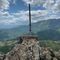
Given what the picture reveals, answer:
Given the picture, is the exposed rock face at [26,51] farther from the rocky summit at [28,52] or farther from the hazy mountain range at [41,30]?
the hazy mountain range at [41,30]

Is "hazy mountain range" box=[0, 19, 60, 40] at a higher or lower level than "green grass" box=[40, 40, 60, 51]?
higher

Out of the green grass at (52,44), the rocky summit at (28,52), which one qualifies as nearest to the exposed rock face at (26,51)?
the rocky summit at (28,52)

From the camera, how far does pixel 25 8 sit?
26.2m

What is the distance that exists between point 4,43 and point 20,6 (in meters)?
3.24

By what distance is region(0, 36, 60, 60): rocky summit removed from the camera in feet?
66.4

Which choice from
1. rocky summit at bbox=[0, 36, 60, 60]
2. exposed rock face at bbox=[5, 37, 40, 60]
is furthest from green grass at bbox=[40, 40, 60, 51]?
exposed rock face at bbox=[5, 37, 40, 60]

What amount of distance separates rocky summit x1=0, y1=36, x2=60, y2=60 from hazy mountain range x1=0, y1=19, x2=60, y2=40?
17.0ft

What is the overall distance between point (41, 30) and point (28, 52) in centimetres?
578

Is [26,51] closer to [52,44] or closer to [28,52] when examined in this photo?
[28,52]

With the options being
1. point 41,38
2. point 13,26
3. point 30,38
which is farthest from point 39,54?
point 13,26

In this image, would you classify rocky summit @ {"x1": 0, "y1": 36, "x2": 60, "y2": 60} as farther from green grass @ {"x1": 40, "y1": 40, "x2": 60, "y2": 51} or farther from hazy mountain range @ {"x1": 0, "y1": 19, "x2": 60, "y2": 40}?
hazy mountain range @ {"x1": 0, "y1": 19, "x2": 60, "y2": 40}

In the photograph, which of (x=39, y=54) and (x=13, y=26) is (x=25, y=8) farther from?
(x=39, y=54)

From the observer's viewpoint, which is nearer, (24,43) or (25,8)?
(24,43)

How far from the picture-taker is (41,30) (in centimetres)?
2595
